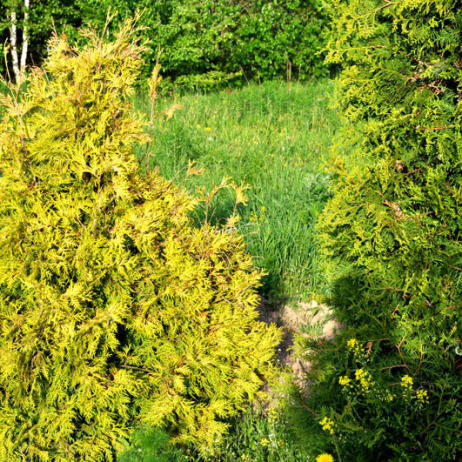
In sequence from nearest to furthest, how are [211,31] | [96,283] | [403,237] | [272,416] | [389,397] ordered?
[96,283]
[389,397]
[403,237]
[272,416]
[211,31]

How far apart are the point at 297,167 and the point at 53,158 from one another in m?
3.88

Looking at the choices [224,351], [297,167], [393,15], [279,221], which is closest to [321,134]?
[297,167]

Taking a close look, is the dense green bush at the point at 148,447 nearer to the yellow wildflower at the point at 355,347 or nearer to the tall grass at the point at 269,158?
the yellow wildflower at the point at 355,347

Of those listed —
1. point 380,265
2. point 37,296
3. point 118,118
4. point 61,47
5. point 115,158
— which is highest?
point 61,47

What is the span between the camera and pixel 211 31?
34.5 feet

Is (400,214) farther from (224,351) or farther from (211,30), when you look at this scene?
(211,30)

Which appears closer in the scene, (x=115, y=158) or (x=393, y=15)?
(x=115, y=158)

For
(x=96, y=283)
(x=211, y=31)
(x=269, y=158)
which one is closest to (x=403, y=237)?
(x=96, y=283)

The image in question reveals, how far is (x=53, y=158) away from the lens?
2.44 metres

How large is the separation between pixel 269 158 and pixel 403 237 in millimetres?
3710

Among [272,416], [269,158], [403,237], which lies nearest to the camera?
[403,237]

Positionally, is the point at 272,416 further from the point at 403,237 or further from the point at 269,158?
the point at 269,158

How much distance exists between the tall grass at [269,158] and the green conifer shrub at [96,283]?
563mm

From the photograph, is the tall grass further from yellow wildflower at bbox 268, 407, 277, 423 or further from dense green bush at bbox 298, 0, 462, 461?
yellow wildflower at bbox 268, 407, 277, 423
